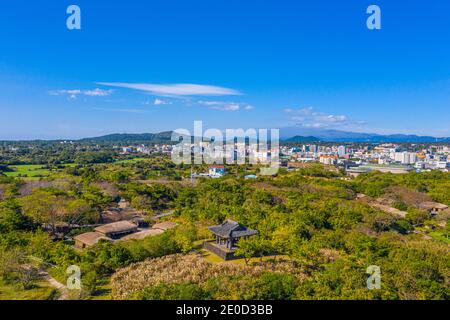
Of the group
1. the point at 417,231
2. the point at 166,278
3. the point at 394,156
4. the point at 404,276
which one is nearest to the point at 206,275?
the point at 166,278

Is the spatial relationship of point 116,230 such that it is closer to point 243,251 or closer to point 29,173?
point 243,251

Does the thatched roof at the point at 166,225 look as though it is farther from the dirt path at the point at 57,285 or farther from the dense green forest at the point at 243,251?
the dirt path at the point at 57,285

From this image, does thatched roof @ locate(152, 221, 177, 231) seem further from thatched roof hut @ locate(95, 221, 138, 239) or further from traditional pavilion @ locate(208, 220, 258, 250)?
traditional pavilion @ locate(208, 220, 258, 250)

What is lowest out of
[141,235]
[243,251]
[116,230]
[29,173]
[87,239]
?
[141,235]

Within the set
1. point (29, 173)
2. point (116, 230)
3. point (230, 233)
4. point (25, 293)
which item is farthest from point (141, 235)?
point (29, 173)

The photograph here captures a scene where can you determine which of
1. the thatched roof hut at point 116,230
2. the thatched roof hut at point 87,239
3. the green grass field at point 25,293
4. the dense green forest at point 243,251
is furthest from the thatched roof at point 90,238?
the green grass field at point 25,293

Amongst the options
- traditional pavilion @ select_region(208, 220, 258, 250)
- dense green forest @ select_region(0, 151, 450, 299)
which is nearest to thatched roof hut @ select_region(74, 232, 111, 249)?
dense green forest @ select_region(0, 151, 450, 299)
